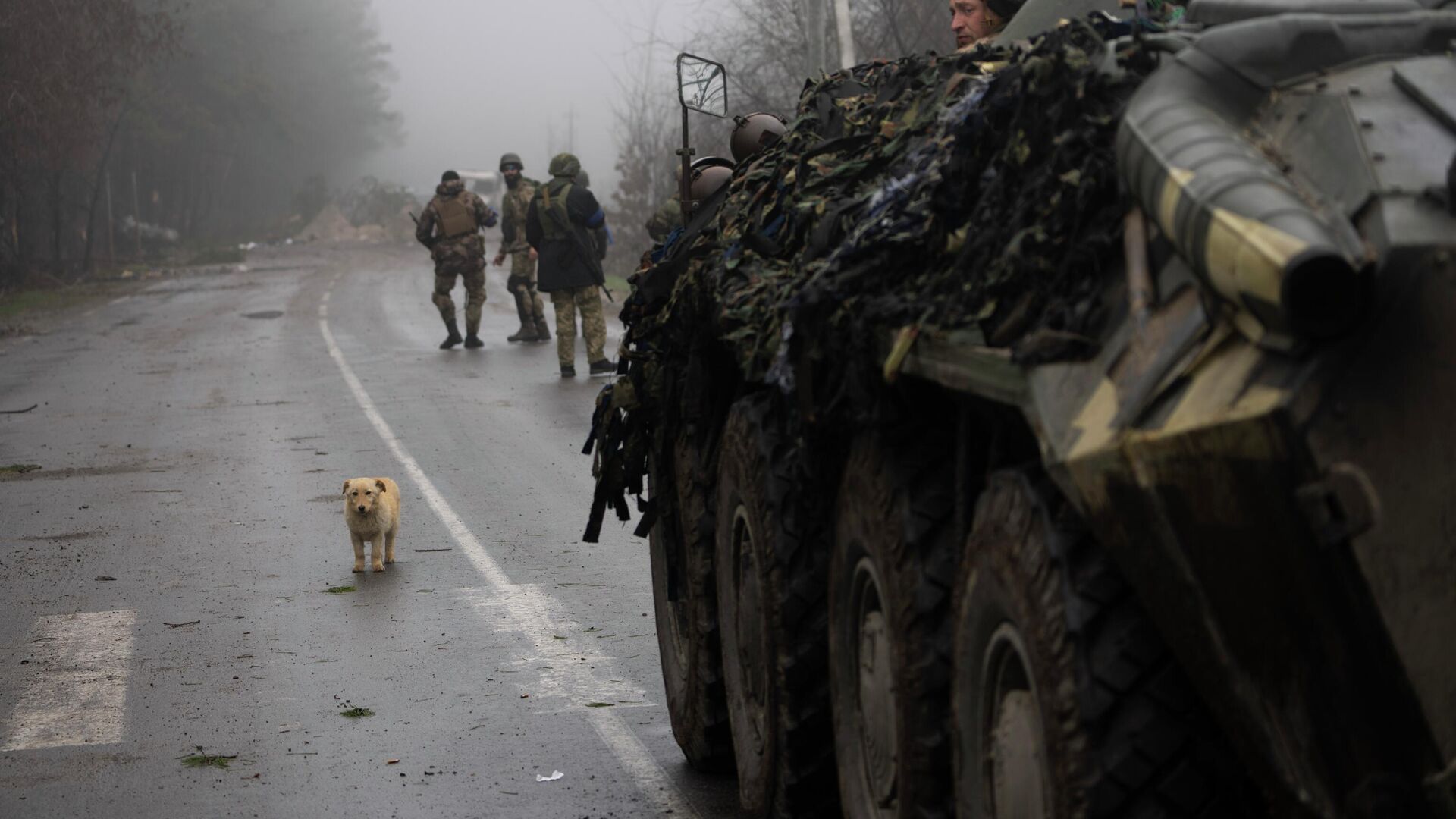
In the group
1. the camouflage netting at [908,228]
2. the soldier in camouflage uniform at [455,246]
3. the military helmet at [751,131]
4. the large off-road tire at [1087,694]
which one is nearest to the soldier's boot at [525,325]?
the soldier in camouflage uniform at [455,246]

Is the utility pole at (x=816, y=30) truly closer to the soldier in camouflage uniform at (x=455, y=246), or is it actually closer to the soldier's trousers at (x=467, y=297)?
the soldier in camouflage uniform at (x=455, y=246)

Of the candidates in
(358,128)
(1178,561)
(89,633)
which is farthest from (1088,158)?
(358,128)

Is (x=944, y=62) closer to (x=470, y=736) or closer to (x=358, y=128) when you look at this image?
(x=470, y=736)

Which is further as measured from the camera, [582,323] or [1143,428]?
[582,323]

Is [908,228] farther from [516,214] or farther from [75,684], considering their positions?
[516,214]

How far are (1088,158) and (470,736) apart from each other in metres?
4.17

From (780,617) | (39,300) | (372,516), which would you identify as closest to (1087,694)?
(780,617)

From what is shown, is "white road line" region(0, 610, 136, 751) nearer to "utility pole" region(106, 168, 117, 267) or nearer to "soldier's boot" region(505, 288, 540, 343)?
"soldier's boot" region(505, 288, 540, 343)

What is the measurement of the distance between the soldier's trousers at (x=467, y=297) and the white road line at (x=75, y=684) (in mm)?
14710

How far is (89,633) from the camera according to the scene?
8875 millimetres

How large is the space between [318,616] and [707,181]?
325 cm

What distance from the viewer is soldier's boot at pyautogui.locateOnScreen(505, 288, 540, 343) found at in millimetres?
24562

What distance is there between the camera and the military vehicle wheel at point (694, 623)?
242 inches

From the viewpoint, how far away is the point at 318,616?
30.2 ft
